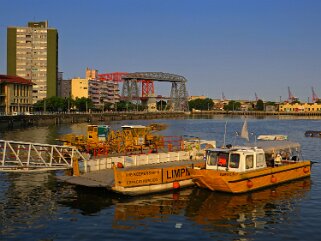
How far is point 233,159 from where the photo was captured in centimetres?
2667

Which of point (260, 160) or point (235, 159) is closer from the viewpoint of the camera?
point (235, 159)

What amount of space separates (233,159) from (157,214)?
724 centimetres

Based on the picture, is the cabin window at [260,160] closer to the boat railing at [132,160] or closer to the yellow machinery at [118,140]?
the boat railing at [132,160]

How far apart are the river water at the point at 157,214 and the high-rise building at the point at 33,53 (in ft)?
526

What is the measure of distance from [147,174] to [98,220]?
5.61m

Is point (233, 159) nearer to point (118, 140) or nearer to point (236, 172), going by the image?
point (236, 172)

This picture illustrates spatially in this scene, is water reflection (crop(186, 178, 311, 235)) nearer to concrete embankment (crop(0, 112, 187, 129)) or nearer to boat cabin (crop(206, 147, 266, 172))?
boat cabin (crop(206, 147, 266, 172))

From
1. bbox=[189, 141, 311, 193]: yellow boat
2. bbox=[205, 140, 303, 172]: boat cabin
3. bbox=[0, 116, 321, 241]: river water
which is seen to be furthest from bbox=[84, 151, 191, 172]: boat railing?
bbox=[205, 140, 303, 172]: boat cabin

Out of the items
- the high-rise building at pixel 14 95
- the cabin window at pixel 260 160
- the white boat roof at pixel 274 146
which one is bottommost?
the cabin window at pixel 260 160

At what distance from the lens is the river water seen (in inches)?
737

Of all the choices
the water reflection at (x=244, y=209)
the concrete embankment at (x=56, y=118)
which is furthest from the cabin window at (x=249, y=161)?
the concrete embankment at (x=56, y=118)

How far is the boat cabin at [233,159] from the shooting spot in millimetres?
26516

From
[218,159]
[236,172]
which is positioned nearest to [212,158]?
[218,159]

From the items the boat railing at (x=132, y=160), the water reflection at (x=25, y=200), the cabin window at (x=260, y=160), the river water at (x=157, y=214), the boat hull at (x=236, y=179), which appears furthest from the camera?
the boat railing at (x=132, y=160)
